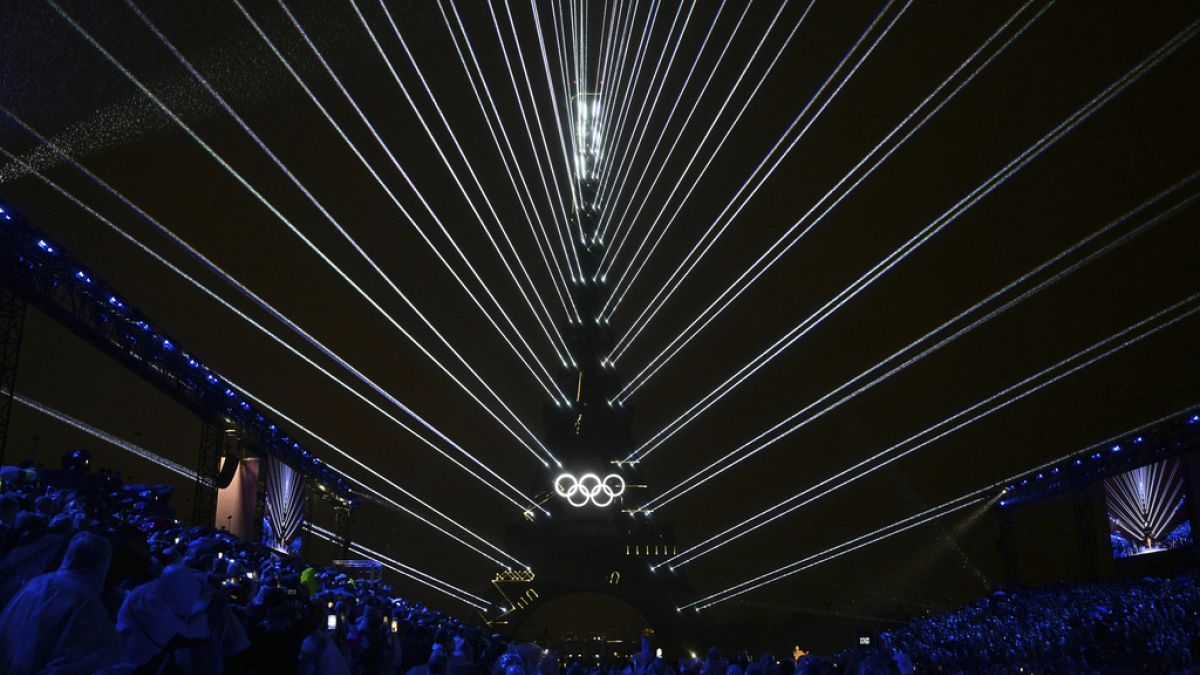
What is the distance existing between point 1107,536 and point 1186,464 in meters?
5.23

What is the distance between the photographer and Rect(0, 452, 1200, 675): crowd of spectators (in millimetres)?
5426

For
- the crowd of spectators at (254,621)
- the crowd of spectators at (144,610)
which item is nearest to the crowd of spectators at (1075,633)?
the crowd of spectators at (254,621)

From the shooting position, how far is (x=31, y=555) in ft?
22.6

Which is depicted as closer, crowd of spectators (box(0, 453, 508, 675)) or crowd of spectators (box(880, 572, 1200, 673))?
crowd of spectators (box(0, 453, 508, 675))

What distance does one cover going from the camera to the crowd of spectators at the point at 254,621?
5.43m

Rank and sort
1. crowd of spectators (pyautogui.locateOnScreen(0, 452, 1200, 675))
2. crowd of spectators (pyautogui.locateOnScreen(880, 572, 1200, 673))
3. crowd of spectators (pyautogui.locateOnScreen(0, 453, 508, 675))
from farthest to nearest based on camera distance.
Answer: crowd of spectators (pyautogui.locateOnScreen(880, 572, 1200, 673)) → crowd of spectators (pyautogui.locateOnScreen(0, 452, 1200, 675)) → crowd of spectators (pyautogui.locateOnScreen(0, 453, 508, 675))

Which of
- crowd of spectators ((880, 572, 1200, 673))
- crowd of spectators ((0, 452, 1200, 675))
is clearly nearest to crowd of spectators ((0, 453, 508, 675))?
crowd of spectators ((0, 452, 1200, 675))

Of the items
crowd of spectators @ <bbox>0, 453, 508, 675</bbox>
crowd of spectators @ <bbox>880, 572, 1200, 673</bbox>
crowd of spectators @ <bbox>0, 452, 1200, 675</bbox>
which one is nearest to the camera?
crowd of spectators @ <bbox>0, 453, 508, 675</bbox>

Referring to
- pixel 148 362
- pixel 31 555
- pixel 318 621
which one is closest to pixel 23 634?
pixel 31 555

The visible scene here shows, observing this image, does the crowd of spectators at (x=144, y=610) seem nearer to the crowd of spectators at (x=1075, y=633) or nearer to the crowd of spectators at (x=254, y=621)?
the crowd of spectators at (x=254, y=621)

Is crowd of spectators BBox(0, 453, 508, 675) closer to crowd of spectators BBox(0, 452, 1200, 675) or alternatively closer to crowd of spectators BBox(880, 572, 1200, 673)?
crowd of spectators BBox(0, 452, 1200, 675)

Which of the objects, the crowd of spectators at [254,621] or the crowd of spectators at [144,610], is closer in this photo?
the crowd of spectators at [144,610]

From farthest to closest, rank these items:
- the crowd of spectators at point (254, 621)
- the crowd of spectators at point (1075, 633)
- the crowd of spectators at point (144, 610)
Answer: the crowd of spectators at point (1075, 633) → the crowd of spectators at point (254, 621) → the crowd of spectators at point (144, 610)

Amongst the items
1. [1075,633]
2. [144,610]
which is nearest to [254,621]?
[144,610]
